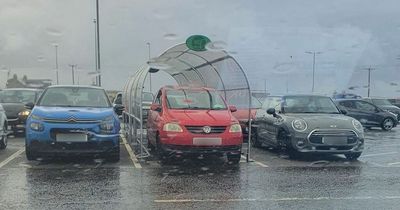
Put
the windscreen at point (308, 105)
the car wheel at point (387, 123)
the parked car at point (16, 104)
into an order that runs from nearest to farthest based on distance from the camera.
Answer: the windscreen at point (308, 105), the parked car at point (16, 104), the car wheel at point (387, 123)

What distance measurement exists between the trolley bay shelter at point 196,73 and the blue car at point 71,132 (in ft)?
3.73

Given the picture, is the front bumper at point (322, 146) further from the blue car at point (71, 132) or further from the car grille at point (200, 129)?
the blue car at point (71, 132)

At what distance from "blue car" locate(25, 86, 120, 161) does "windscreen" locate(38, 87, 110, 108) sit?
40cm

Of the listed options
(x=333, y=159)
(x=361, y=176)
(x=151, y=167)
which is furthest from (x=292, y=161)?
(x=151, y=167)

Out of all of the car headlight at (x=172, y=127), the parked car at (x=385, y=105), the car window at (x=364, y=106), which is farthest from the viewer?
the parked car at (x=385, y=105)

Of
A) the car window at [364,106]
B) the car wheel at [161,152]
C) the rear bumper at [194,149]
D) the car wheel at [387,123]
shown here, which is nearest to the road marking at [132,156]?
the car wheel at [161,152]

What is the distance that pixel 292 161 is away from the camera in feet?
34.3

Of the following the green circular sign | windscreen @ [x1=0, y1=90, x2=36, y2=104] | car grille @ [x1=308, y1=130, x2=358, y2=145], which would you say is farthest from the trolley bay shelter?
windscreen @ [x1=0, y1=90, x2=36, y2=104]

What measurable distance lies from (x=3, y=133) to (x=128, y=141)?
3318 mm

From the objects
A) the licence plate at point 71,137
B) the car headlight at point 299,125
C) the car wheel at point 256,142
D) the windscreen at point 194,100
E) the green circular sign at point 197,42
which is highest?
the green circular sign at point 197,42

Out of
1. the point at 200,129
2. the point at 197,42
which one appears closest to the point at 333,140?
the point at 200,129

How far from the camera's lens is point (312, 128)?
10359 millimetres

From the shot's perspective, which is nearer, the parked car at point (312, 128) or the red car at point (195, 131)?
the red car at point (195, 131)

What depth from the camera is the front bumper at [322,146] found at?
10.3m
